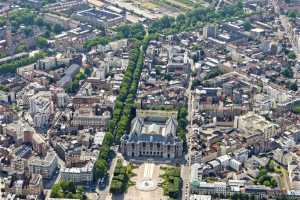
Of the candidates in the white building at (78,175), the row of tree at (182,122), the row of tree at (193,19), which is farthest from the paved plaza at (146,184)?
the row of tree at (193,19)

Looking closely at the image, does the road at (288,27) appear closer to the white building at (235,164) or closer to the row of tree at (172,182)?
the white building at (235,164)

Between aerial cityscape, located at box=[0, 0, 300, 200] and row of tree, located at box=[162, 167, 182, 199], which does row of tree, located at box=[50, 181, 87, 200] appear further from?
row of tree, located at box=[162, 167, 182, 199]

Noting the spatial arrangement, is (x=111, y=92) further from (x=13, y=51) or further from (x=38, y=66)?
(x=13, y=51)

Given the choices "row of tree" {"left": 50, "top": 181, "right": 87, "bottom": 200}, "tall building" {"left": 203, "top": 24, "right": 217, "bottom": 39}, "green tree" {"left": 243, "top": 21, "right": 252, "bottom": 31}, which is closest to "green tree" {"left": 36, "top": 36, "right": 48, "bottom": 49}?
"tall building" {"left": 203, "top": 24, "right": 217, "bottom": 39}

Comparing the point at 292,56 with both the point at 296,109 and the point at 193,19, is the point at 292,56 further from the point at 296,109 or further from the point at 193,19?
the point at 193,19

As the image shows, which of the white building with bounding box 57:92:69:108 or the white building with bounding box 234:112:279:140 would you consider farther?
the white building with bounding box 57:92:69:108

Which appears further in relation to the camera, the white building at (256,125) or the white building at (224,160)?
the white building at (256,125)

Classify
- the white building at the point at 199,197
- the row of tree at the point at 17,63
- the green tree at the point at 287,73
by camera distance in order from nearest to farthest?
the white building at the point at 199,197, the green tree at the point at 287,73, the row of tree at the point at 17,63

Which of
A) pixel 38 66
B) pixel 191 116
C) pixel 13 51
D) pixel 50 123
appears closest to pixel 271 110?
pixel 191 116
